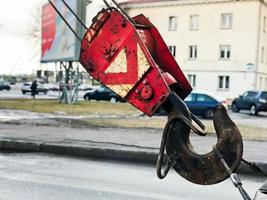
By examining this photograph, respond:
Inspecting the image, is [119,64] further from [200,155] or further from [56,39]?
[56,39]

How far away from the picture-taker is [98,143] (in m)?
12.1

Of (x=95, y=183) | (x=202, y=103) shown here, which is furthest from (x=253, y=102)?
(x=95, y=183)

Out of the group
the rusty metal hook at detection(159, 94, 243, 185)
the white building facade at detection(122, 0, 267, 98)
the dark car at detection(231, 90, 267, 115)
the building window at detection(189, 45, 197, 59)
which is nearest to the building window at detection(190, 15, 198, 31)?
the white building facade at detection(122, 0, 267, 98)

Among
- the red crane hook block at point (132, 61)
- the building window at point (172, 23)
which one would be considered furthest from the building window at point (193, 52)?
the red crane hook block at point (132, 61)

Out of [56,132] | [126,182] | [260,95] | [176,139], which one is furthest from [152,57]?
[260,95]

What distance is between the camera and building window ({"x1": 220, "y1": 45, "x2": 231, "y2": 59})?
50706mm

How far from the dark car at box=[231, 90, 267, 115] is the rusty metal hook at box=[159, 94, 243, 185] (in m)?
31.4

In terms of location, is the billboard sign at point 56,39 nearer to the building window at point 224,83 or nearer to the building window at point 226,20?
the building window at point 226,20

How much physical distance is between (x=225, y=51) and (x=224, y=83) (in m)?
3.01

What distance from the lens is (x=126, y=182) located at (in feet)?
27.0

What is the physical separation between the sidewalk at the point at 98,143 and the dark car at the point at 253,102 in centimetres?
2019

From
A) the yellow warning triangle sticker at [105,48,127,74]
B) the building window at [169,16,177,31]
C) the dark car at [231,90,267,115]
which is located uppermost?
the building window at [169,16,177,31]

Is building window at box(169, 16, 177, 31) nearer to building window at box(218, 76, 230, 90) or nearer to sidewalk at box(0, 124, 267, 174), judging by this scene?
building window at box(218, 76, 230, 90)

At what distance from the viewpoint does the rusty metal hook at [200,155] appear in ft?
10.9
